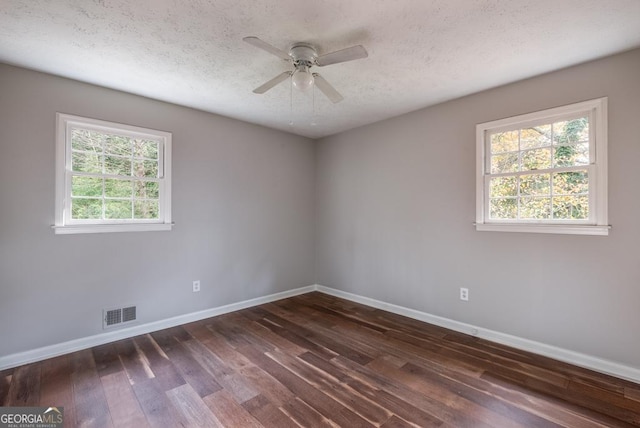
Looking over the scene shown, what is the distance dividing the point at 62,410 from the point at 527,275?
383 cm

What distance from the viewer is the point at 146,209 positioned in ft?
10.5

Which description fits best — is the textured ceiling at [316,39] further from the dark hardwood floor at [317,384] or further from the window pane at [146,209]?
the dark hardwood floor at [317,384]

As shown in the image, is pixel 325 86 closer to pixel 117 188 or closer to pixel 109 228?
pixel 117 188

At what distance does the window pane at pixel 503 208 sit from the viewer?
283cm

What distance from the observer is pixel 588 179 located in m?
2.41

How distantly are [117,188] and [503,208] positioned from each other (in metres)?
4.01

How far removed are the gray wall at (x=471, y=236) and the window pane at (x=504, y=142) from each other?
19 cm

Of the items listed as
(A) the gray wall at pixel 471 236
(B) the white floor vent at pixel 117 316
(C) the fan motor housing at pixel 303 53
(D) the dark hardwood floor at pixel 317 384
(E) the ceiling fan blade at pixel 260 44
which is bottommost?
(D) the dark hardwood floor at pixel 317 384

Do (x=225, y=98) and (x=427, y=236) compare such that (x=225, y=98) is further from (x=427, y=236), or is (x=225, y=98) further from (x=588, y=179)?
(x=588, y=179)

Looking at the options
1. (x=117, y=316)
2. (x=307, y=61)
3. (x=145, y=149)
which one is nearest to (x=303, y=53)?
(x=307, y=61)

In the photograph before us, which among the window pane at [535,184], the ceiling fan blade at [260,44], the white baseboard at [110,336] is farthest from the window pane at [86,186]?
the window pane at [535,184]

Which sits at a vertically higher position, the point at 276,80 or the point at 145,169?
the point at 276,80

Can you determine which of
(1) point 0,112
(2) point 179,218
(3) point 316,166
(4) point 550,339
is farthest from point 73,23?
(4) point 550,339

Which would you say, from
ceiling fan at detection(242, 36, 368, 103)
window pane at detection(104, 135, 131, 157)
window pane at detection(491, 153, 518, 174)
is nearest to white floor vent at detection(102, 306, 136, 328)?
window pane at detection(104, 135, 131, 157)
